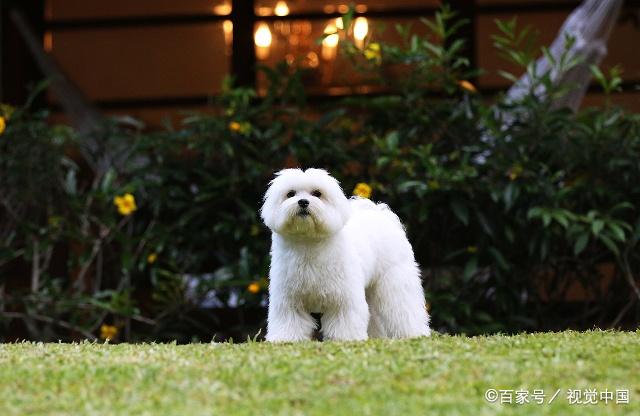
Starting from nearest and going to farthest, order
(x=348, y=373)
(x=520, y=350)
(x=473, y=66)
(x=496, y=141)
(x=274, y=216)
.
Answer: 1. (x=348, y=373)
2. (x=520, y=350)
3. (x=274, y=216)
4. (x=496, y=141)
5. (x=473, y=66)

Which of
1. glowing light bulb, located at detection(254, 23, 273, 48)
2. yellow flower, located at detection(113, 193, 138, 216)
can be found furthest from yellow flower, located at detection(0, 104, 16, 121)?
glowing light bulb, located at detection(254, 23, 273, 48)

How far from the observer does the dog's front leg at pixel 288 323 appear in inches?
207

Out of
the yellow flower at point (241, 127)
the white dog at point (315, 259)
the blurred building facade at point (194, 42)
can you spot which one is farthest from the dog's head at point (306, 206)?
the blurred building facade at point (194, 42)

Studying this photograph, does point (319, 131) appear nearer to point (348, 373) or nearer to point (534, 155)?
point (534, 155)

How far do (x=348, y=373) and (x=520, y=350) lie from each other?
0.88 m

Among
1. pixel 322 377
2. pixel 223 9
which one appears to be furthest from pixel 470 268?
pixel 223 9

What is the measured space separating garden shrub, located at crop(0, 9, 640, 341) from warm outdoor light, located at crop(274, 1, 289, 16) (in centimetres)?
227

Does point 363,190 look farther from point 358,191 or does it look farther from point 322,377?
point 322,377

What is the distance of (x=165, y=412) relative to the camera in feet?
11.0

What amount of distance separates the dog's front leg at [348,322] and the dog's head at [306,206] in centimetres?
36

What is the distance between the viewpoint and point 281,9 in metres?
9.99

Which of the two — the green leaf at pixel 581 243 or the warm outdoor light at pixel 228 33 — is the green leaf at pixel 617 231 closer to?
the green leaf at pixel 581 243

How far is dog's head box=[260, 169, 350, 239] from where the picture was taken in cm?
505

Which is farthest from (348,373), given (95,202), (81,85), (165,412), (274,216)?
(81,85)
